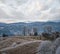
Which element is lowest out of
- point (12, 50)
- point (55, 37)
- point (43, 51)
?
point (12, 50)

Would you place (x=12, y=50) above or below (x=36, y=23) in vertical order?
below

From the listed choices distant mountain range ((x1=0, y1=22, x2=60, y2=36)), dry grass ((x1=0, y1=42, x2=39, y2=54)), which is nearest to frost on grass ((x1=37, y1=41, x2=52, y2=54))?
dry grass ((x1=0, y1=42, x2=39, y2=54))

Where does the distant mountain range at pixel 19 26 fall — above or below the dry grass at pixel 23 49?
above

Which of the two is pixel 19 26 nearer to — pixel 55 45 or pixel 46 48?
pixel 46 48

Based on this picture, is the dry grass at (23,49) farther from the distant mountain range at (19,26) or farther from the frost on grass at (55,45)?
the frost on grass at (55,45)

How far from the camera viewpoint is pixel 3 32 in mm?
10703

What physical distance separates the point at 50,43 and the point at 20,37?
7732mm

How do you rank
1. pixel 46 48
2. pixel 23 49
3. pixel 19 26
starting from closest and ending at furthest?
1. pixel 46 48
2. pixel 23 49
3. pixel 19 26

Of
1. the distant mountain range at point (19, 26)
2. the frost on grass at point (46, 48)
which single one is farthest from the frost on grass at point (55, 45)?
the distant mountain range at point (19, 26)

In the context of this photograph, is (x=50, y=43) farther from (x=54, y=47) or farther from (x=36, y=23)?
(x=36, y=23)

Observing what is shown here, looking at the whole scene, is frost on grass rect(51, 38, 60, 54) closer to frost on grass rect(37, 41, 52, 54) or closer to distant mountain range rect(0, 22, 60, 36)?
frost on grass rect(37, 41, 52, 54)

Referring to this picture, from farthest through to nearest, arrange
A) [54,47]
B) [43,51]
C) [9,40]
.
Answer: [9,40]
[43,51]
[54,47]

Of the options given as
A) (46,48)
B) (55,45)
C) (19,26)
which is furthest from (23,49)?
(55,45)

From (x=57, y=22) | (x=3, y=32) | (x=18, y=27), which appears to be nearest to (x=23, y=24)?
(x=18, y=27)
